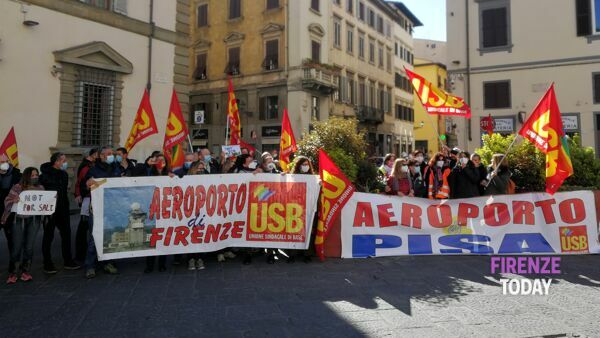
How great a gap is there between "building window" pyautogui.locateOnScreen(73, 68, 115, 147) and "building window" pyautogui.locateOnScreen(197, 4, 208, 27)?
19703 millimetres

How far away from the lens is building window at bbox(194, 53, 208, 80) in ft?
107

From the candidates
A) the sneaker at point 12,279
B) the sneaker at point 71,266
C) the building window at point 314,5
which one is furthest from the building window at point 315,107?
the sneaker at point 12,279

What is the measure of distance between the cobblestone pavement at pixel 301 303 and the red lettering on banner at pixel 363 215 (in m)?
0.84

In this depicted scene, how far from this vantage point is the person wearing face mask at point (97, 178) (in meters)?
6.08

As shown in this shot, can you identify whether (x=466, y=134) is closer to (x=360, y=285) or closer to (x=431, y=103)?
(x=431, y=103)

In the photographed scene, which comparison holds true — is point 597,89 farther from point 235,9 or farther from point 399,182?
point 235,9

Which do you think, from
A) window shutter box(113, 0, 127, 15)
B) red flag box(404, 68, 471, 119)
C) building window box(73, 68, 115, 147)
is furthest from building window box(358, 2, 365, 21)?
red flag box(404, 68, 471, 119)

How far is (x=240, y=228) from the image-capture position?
6828mm

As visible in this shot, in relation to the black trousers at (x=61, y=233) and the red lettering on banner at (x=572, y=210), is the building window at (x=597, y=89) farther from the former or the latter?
the black trousers at (x=61, y=233)

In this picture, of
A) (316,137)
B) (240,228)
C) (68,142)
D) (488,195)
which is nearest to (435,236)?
(488,195)

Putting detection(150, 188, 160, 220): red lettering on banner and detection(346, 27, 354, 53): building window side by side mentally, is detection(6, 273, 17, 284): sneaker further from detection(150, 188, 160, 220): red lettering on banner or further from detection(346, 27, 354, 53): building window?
detection(346, 27, 354, 53): building window

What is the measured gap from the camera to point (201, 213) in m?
6.66

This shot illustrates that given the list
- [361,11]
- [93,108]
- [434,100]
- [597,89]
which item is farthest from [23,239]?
[361,11]

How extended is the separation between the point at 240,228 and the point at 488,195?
173 inches
